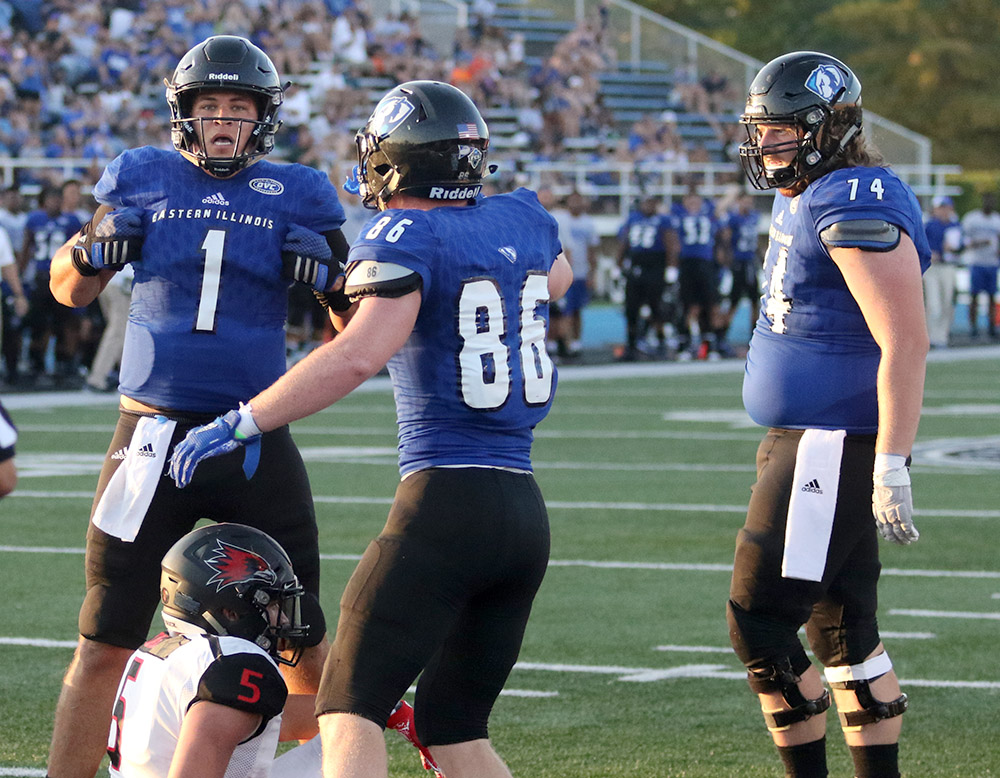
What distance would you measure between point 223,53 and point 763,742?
243 cm

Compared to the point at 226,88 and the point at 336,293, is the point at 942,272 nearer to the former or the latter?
the point at 336,293

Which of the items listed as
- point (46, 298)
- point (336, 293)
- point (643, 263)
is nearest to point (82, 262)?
point (336, 293)

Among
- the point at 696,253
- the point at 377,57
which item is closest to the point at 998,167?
the point at 377,57

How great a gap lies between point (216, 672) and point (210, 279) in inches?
45.5

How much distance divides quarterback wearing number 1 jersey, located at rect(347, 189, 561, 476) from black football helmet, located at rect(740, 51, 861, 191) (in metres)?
0.93

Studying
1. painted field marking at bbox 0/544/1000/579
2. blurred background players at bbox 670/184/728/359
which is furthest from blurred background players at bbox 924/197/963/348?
painted field marking at bbox 0/544/1000/579

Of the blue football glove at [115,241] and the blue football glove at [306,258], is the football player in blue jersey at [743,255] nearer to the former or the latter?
the blue football glove at [306,258]

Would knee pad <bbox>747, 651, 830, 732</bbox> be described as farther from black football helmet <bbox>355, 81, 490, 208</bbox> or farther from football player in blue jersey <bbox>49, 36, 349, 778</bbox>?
black football helmet <bbox>355, 81, 490, 208</bbox>

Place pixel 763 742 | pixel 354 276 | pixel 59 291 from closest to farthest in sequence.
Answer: pixel 354 276
pixel 59 291
pixel 763 742

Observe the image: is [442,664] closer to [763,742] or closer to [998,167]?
[763,742]

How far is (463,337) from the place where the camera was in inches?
144

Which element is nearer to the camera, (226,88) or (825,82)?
(825,82)

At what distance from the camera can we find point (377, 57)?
28703mm

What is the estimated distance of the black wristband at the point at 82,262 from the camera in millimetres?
4543
